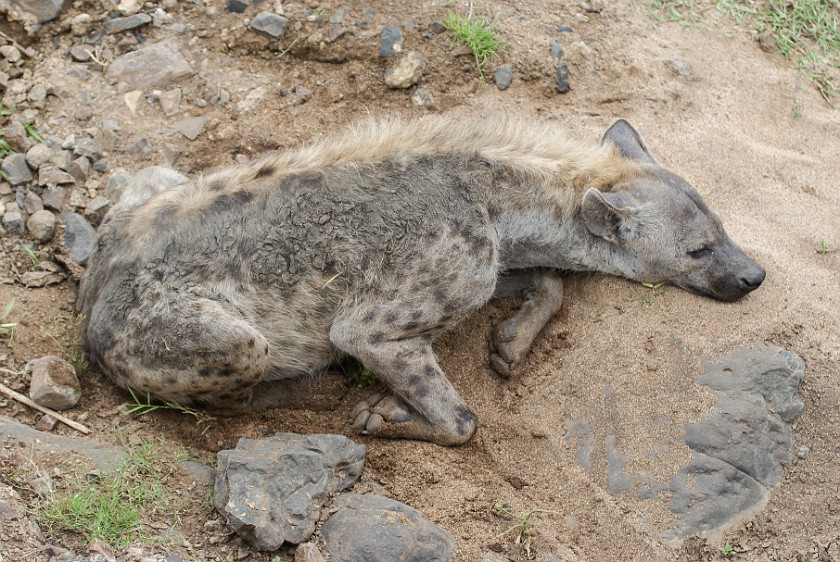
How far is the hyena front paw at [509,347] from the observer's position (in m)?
3.53

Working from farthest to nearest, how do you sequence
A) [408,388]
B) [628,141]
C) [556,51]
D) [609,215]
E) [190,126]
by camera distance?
1. [556,51]
2. [190,126]
3. [628,141]
4. [609,215]
5. [408,388]

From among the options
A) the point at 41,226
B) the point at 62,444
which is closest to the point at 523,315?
the point at 62,444

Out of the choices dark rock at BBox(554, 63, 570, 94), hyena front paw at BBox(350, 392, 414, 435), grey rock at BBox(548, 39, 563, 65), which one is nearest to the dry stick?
hyena front paw at BBox(350, 392, 414, 435)

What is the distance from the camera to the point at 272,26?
4.66 m

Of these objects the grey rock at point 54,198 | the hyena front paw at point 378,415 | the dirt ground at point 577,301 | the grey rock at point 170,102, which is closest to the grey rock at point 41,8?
the dirt ground at point 577,301

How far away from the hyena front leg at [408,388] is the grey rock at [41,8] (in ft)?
8.37

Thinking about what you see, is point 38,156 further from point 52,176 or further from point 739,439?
point 739,439

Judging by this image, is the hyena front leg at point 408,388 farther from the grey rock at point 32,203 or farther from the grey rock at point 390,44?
the grey rock at point 390,44

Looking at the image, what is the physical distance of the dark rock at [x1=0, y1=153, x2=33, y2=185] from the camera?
408 cm

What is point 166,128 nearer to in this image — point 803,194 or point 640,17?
point 640,17

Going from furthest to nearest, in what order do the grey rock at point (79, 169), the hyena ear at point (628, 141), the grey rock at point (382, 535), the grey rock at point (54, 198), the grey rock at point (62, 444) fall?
the grey rock at point (79, 169) → the grey rock at point (54, 198) → the hyena ear at point (628, 141) → the grey rock at point (62, 444) → the grey rock at point (382, 535)

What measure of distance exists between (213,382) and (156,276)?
1.49 ft

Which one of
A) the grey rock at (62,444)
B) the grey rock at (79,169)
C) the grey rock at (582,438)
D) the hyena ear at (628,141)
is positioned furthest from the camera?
the grey rock at (79,169)

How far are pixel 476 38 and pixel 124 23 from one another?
1.85m
